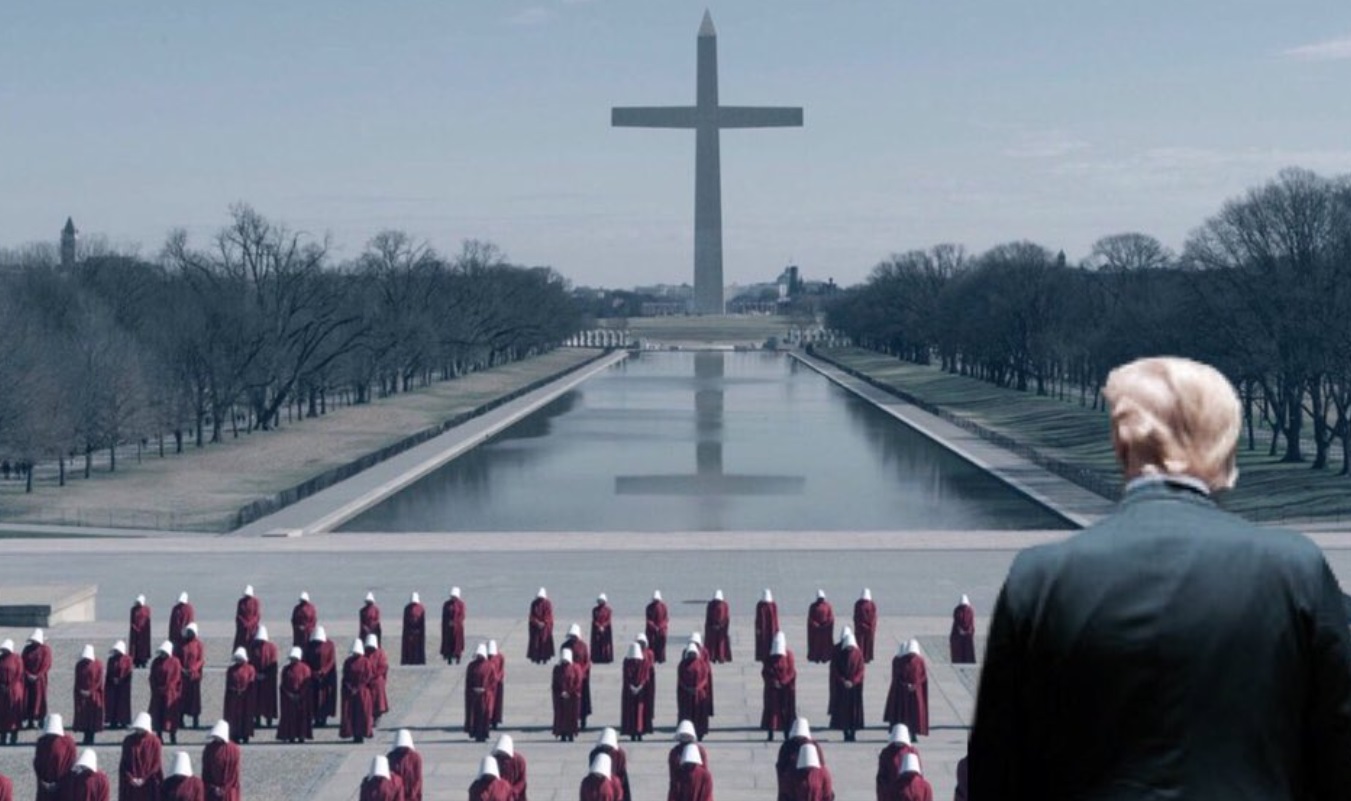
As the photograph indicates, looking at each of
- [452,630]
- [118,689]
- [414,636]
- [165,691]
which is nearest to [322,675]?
[165,691]

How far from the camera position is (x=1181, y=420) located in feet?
8.96

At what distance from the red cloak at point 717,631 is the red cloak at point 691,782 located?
8635 mm

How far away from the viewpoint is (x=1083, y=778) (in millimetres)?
2629

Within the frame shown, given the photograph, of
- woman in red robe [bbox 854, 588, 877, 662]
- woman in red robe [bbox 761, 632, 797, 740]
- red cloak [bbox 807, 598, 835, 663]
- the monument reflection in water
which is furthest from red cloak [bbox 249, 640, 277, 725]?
the monument reflection in water

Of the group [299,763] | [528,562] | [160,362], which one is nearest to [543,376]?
[160,362]

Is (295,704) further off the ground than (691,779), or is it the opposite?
(691,779)

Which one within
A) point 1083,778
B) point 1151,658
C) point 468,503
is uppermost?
point 1151,658

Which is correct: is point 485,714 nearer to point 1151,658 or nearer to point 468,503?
point 1151,658

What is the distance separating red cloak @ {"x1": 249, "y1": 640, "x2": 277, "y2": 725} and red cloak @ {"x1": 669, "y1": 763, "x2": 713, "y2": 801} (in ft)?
23.2

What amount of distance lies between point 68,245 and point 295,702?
410ft

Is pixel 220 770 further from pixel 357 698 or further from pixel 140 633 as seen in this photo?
pixel 140 633

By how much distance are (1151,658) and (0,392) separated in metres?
48.0

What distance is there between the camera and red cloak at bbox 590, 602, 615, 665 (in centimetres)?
2166

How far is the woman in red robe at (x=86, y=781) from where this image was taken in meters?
13.1
